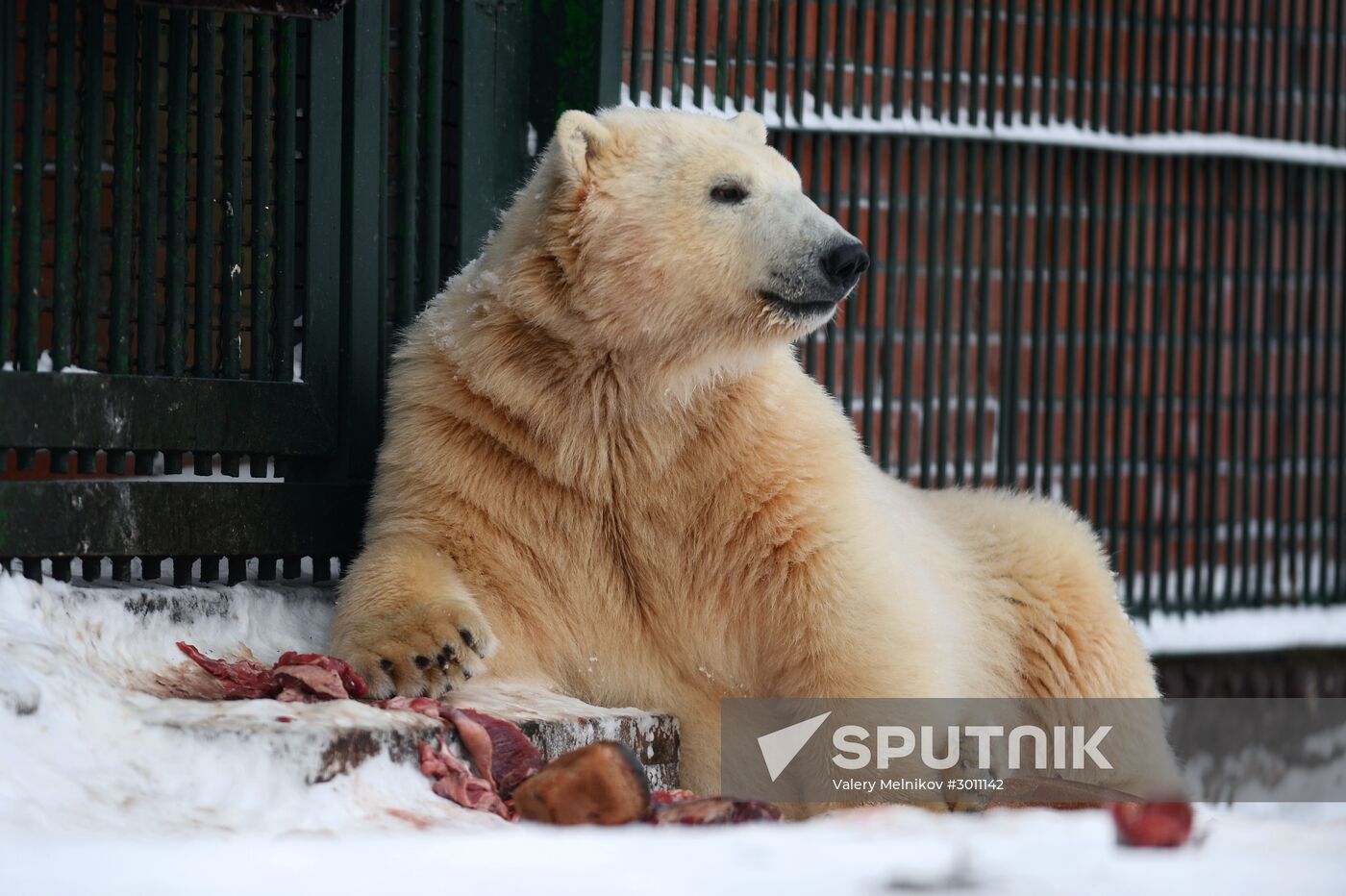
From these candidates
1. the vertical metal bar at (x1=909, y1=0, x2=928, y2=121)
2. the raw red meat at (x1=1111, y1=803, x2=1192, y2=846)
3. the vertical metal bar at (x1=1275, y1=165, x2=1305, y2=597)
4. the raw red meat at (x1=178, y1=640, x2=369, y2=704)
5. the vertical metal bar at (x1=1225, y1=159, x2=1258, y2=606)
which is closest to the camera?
the raw red meat at (x1=1111, y1=803, x2=1192, y2=846)

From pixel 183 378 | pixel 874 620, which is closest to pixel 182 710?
pixel 183 378

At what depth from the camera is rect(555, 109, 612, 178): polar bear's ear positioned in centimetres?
337

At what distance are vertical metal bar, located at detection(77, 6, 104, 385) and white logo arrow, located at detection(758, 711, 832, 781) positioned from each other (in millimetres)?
1543

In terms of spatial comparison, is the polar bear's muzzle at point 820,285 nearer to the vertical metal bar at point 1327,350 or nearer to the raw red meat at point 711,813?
the raw red meat at point 711,813

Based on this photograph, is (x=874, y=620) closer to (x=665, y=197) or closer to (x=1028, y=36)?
(x=665, y=197)

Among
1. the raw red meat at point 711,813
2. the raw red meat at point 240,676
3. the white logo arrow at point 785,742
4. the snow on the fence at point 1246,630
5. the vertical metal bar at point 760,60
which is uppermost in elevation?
the vertical metal bar at point 760,60

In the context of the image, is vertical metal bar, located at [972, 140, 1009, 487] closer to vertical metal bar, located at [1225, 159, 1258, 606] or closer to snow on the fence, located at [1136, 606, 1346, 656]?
snow on the fence, located at [1136, 606, 1346, 656]

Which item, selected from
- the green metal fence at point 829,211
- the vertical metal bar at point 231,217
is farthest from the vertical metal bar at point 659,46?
the vertical metal bar at point 231,217

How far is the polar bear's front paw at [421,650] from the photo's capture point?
303cm

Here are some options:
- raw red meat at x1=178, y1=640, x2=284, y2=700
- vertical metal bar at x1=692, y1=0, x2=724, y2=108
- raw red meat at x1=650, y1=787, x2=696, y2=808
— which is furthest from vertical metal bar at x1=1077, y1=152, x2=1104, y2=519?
raw red meat at x1=178, y1=640, x2=284, y2=700

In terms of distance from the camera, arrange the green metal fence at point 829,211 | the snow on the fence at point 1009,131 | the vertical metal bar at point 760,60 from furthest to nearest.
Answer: the snow on the fence at point 1009,131, the vertical metal bar at point 760,60, the green metal fence at point 829,211

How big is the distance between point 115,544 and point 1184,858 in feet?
7.39

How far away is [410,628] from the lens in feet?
10.1

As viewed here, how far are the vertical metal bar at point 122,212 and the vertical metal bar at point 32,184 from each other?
162 millimetres
